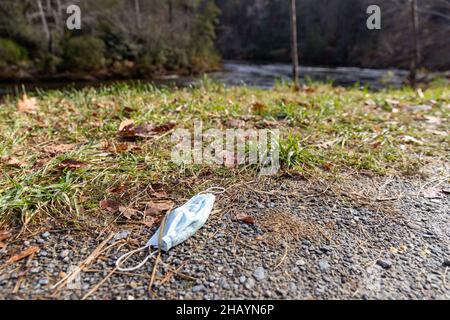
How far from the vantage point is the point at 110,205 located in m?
1.19

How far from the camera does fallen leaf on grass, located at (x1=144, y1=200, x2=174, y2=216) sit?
1.16 meters

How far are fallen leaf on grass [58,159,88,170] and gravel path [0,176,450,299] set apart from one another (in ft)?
1.36

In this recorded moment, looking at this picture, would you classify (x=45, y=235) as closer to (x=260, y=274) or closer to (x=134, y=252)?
(x=134, y=252)

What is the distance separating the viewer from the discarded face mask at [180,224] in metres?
0.98

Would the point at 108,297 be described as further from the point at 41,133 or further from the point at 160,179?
the point at 41,133

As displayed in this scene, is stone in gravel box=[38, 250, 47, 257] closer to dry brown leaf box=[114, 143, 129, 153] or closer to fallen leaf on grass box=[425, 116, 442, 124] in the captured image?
dry brown leaf box=[114, 143, 129, 153]

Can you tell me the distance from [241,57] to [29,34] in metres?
20.9

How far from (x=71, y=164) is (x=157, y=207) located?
0.53 meters

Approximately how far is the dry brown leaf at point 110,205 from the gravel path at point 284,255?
0.13m

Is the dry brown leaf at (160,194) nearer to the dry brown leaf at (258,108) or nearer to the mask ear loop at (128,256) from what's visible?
the mask ear loop at (128,256)

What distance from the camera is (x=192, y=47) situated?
2047 centimetres

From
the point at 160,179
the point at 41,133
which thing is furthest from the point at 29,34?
the point at 160,179

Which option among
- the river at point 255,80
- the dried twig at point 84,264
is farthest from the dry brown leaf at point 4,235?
the river at point 255,80

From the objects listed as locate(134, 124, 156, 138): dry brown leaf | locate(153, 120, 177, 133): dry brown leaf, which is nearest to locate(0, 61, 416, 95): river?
locate(153, 120, 177, 133): dry brown leaf
